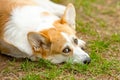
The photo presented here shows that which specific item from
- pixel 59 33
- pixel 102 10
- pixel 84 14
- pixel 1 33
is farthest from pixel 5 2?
pixel 102 10

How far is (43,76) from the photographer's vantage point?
5293 mm

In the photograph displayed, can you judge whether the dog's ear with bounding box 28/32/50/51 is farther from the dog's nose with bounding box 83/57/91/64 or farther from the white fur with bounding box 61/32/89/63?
the dog's nose with bounding box 83/57/91/64

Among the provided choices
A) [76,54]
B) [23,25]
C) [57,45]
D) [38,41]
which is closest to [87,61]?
[76,54]

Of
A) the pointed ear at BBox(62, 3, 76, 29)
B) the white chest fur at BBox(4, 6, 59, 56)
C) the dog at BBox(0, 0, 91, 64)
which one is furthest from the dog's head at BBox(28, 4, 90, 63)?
the pointed ear at BBox(62, 3, 76, 29)

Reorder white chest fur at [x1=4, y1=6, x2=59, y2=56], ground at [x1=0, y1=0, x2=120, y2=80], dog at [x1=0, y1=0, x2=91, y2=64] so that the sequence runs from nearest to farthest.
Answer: ground at [x1=0, y1=0, x2=120, y2=80] < dog at [x1=0, y1=0, x2=91, y2=64] < white chest fur at [x1=4, y1=6, x2=59, y2=56]

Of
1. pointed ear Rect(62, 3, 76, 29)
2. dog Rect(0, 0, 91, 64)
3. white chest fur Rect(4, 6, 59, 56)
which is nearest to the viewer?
dog Rect(0, 0, 91, 64)

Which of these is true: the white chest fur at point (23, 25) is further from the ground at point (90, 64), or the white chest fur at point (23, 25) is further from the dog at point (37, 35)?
the ground at point (90, 64)

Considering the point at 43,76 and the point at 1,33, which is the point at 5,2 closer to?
the point at 1,33

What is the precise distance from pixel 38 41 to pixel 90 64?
2.51 feet

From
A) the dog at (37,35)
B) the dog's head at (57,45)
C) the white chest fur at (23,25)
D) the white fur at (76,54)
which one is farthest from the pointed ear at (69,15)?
the white fur at (76,54)

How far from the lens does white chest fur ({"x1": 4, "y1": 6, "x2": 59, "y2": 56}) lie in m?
5.64

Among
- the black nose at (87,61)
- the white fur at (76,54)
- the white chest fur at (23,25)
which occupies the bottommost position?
the black nose at (87,61)

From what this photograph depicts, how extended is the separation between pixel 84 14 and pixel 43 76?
2.72 metres

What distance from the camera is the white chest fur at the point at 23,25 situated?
222 inches
